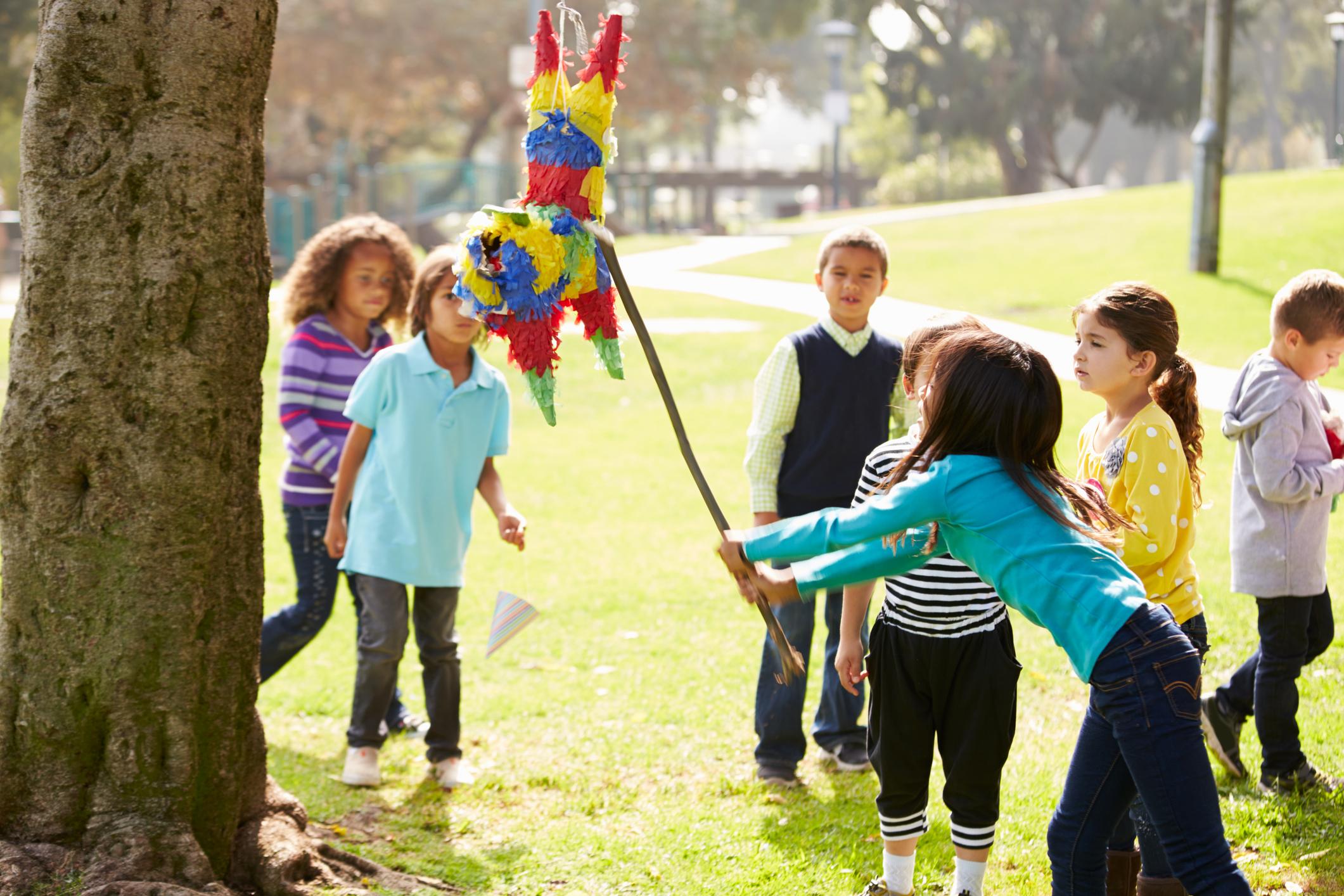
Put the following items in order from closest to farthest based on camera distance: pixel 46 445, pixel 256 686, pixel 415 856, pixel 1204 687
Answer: pixel 46 445, pixel 256 686, pixel 415 856, pixel 1204 687

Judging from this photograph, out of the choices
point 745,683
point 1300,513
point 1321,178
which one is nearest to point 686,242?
point 1321,178

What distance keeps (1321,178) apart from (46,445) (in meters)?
20.5

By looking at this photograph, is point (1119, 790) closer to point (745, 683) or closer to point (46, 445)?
point (46, 445)

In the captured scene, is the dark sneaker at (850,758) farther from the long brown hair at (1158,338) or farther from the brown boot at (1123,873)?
the long brown hair at (1158,338)

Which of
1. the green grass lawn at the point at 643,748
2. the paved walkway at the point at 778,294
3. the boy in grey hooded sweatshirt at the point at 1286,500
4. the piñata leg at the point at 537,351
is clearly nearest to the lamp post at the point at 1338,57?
the paved walkway at the point at 778,294

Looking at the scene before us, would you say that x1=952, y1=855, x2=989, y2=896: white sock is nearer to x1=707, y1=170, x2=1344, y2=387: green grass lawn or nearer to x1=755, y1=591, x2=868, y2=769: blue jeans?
x1=755, y1=591, x2=868, y2=769: blue jeans

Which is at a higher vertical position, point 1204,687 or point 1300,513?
point 1300,513

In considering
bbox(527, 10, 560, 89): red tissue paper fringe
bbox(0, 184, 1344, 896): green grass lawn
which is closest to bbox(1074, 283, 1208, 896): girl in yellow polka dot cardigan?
bbox(0, 184, 1344, 896): green grass lawn

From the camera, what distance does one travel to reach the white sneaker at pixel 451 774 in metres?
4.38

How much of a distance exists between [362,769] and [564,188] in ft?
6.97

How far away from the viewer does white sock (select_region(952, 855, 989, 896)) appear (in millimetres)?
3139

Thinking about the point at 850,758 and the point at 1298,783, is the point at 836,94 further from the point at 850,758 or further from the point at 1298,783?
the point at 1298,783

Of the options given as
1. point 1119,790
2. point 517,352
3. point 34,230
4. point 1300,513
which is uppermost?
point 34,230

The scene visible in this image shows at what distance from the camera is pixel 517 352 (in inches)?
123
